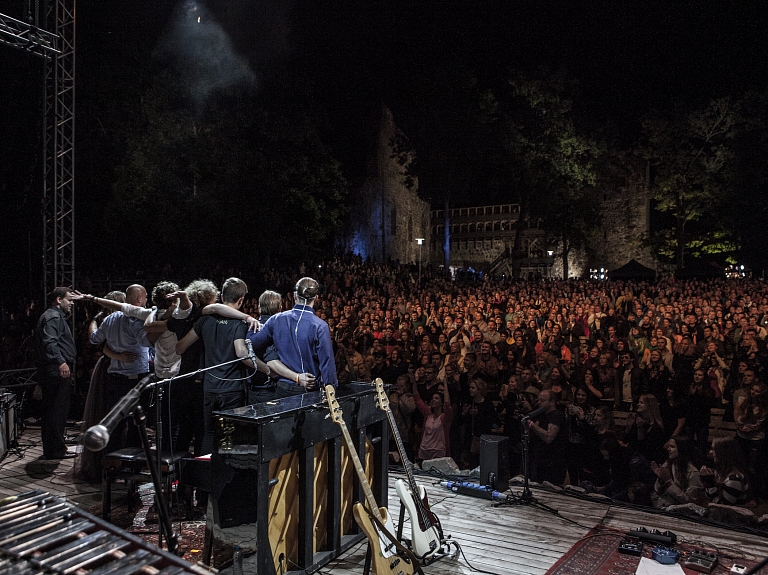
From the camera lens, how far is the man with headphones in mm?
4316

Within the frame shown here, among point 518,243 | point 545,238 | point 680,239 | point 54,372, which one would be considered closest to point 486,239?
point 545,238

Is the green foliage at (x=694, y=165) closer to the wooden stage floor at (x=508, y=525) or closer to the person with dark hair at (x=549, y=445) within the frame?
the person with dark hair at (x=549, y=445)

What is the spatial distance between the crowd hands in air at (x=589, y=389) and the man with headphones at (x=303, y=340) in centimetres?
18

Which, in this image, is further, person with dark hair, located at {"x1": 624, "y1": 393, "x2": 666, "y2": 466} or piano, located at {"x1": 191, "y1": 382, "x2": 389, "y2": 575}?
person with dark hair, located at {"x1": 624, "y1": 393, "x2": 666, "y2": 466}

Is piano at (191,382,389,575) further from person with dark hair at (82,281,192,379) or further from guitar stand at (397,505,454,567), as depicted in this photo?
person with dark hair at (82,281,192,379)

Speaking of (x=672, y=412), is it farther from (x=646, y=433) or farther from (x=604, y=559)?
(x=604, y=559)

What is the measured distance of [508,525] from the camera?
468cm

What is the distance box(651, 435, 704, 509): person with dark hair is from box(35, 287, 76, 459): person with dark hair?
5.78 m

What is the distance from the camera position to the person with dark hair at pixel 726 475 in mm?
5188

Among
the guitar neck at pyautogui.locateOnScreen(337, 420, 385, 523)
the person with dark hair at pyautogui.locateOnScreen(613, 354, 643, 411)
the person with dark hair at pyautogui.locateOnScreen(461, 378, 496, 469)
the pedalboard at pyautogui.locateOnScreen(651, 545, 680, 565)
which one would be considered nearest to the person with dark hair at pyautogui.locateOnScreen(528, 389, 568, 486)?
the person with dark hair at pyautogui.locateOnScreen(461, 378, 496, 469)

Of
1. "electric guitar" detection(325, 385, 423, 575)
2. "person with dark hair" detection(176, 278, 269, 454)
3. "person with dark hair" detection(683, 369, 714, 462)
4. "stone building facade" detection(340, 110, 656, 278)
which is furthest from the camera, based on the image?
"stone building facade" detection(340, 110, 656, 278)

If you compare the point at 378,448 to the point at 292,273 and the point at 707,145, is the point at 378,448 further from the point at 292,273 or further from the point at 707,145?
the point at 707,145

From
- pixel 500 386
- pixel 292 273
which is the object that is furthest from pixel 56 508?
pixel 292 273

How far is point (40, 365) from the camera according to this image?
6.14 meters
